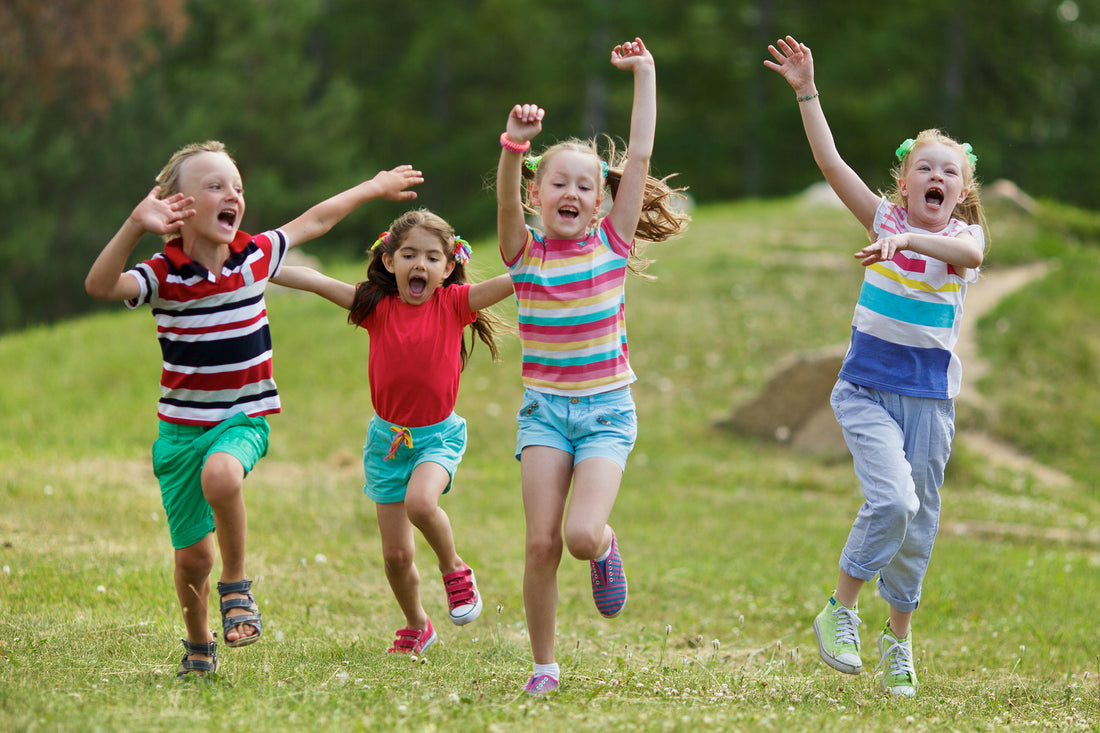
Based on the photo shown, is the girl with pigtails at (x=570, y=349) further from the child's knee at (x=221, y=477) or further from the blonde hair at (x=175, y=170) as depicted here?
the blonde hair at (x=175, y=170)

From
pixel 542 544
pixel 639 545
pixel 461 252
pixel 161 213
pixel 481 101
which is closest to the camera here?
pixel 161 213

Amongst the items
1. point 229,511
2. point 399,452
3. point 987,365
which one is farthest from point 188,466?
point 987,365

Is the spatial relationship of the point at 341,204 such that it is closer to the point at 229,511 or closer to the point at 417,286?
the point at 417,286

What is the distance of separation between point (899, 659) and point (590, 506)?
181 centimetres

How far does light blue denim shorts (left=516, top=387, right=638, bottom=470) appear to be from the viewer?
4.99 metres

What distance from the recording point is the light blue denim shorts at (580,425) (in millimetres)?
4992

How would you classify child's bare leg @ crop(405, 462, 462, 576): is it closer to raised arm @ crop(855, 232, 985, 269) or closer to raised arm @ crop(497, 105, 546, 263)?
raised arm @ crop(497, 105, 546, 263)

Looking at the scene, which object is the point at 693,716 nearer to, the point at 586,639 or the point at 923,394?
the point at 923,394

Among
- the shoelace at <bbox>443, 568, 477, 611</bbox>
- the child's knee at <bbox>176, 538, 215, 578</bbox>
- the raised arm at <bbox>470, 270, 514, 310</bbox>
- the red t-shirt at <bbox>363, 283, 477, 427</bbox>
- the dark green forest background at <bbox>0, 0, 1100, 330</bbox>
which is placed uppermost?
the dark green forest background at <bbox>0, 0, 1100, 330</bbox>

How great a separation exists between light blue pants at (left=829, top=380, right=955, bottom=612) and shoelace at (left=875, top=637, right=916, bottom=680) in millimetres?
189

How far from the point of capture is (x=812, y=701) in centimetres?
499

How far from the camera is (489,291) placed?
5480 mm

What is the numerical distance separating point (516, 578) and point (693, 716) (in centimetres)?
387

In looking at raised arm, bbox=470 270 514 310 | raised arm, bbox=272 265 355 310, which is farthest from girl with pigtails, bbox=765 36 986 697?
raised arm, bbox=272 265 355 310
